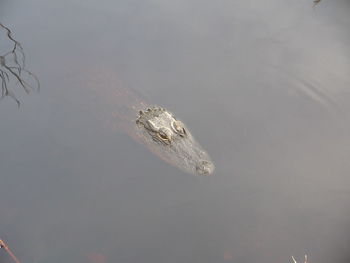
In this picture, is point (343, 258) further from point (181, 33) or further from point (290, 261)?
point (181, 33)

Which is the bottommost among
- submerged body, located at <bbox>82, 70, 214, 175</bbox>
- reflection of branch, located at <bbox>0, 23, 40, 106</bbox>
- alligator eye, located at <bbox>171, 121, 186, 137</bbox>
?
reflection of branch, located at <bbox>0, 23, 40, 106</bbox>

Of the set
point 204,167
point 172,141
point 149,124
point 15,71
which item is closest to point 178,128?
point 172,141

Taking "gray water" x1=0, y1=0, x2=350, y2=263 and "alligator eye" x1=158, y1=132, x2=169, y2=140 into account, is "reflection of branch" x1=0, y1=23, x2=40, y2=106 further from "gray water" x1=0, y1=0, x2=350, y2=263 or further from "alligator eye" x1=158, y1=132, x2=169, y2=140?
"alligator eye" x1=158, y1=132, x2=169, y2=140

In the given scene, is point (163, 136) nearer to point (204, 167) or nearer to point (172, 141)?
point (172, 141)

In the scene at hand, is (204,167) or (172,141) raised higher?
(204,167)

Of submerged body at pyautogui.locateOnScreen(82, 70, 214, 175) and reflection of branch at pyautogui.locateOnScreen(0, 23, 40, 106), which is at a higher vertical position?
submerged body at pyautogui.locateOnScreen(82, 70, 214, 175)

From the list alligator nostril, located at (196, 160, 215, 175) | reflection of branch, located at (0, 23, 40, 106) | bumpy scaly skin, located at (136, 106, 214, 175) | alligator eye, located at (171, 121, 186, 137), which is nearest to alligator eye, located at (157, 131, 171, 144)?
bumpy scaly skin, located at (136, 106, 214, 175)

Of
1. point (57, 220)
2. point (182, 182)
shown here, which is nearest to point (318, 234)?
point (182, 182)
